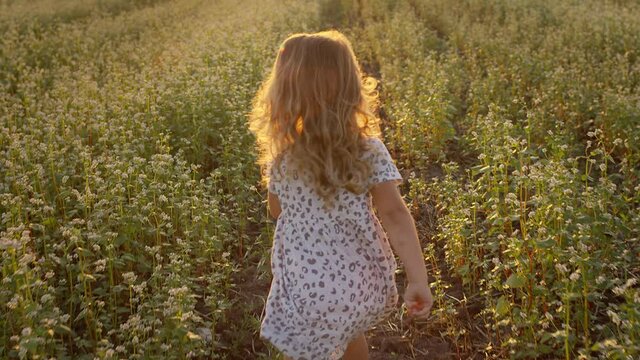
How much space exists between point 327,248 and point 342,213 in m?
0.19

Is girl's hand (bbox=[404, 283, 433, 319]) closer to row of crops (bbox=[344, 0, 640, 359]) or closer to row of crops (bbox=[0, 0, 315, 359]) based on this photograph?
row of crops (bbox=[344, 0, 640, 359])

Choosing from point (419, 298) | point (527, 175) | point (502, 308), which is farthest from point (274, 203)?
point (527, 175)

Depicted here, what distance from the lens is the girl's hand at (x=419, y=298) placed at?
304cm

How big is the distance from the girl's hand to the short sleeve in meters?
0.52

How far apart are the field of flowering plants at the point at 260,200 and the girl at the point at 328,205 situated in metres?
0.76

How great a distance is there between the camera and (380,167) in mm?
3021

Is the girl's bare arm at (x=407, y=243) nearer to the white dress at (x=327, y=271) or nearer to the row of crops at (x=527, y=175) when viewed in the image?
the white dress at (x=327, y=271)

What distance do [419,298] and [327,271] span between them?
460 mm

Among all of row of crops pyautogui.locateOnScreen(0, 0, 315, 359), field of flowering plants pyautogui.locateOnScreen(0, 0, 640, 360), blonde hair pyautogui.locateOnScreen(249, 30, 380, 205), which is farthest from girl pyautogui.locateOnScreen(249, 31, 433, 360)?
row of crops pyautogui.locateOnScreen(0, 0, 315, 359)

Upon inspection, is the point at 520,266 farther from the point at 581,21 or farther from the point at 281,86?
the point at 581,21

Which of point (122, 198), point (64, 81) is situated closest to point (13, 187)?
point (122, 198)

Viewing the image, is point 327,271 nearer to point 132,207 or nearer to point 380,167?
point 380,167

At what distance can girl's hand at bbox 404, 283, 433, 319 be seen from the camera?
304 centimetres

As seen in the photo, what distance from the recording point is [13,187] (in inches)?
218
